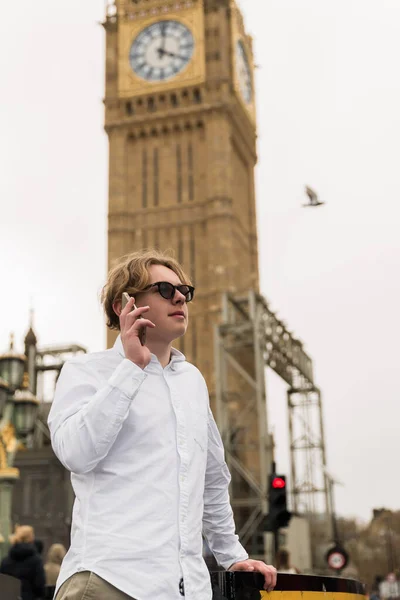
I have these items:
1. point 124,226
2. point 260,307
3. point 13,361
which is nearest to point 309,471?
point 260,307

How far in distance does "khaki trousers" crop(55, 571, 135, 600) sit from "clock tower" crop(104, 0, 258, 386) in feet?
157

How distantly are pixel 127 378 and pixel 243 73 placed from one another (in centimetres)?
5574

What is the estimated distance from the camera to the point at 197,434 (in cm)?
225

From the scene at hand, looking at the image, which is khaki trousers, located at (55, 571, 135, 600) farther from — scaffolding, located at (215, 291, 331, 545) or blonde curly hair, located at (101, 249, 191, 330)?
scaffolding, located at (215, 291, 331, 545)

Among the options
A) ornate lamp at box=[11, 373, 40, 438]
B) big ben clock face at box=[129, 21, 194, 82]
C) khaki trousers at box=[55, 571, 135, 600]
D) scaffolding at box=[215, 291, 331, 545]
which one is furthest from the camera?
big ben clock face at box=[129, 21, 194, 82]

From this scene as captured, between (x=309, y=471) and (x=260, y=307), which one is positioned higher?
(x=260, y=307)

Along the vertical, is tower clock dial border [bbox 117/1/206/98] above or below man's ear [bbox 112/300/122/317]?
above

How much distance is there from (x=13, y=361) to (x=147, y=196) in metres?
41.0

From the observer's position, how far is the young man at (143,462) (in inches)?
77.4

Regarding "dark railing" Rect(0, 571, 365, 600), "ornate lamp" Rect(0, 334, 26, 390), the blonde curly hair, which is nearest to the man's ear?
the blonde curly hair

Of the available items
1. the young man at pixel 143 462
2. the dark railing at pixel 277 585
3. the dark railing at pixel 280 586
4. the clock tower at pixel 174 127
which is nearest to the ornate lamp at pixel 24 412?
the dark railing at pixel 280 586

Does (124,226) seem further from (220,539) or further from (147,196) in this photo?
(220,539)

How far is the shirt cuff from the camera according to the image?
6.79 feet

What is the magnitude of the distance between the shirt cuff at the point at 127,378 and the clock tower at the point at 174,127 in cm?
4758
